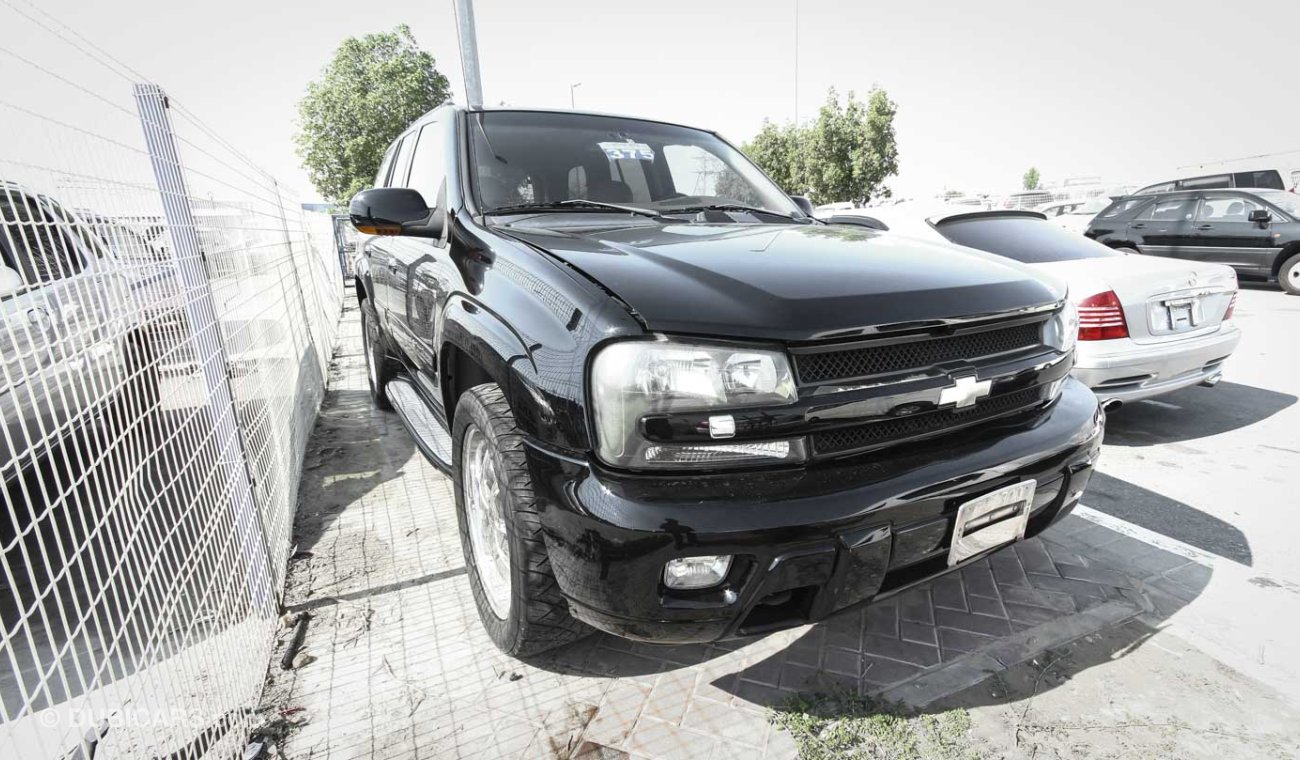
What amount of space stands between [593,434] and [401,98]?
1798 inches

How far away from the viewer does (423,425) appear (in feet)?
10.5

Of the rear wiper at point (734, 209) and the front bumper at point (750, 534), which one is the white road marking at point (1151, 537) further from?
the rear wiper at point (734, 209)

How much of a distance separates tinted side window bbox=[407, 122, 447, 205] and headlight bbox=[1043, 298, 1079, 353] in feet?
7.86

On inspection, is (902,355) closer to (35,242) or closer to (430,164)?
(35,242)

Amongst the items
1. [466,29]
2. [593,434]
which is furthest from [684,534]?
[466,29]

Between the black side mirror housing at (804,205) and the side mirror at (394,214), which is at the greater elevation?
the side mirror at (394,214)

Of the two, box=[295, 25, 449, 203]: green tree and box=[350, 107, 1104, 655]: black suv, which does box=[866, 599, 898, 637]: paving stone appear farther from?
box=[295, 25, 449, 203]: green tree

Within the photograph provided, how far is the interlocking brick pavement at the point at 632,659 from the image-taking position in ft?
6.34

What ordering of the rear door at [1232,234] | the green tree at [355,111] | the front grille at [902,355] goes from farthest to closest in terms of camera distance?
the green tree at [355,111] < the rear door at [1232,234] < the front grille at [902,355]

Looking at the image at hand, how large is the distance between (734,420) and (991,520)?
87 centimetres

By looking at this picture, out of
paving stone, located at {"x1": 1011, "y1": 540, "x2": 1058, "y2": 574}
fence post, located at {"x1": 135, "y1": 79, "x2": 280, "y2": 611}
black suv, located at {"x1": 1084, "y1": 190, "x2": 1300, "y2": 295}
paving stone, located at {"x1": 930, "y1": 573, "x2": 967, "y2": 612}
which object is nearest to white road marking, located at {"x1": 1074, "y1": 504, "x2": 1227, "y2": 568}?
paving stone, located at {"x1": 1011, "y1": 540, "x2": 1058, "y2": 574}

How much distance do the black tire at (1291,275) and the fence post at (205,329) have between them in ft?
42.7

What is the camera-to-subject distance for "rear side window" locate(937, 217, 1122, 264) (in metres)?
4.52

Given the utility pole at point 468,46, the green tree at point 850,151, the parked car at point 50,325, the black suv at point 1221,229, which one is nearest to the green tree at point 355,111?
the green tree at point 850,151
